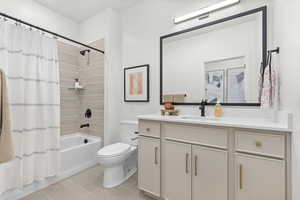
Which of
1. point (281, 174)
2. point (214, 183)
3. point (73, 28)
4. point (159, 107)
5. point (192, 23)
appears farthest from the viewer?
point (73, 28)

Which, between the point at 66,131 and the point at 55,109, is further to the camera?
the point at 66,131

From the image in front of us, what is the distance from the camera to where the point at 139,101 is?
2.37 meters

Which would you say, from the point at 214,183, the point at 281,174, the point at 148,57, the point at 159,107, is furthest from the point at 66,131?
the point at 281,174

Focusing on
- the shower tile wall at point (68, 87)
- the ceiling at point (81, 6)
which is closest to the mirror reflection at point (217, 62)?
the ceiling at point (81, 6)

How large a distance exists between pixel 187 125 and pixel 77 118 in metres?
2.42

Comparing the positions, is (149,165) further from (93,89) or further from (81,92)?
(81,92)

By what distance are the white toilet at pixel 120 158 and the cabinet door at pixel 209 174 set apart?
971 millimetres

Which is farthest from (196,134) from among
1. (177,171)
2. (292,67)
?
(292,67)

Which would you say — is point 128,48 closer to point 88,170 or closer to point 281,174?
point 88,170

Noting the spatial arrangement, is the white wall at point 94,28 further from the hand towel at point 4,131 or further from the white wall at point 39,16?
the hand towel at point 4,131

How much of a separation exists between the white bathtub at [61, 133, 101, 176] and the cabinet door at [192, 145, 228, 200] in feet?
5.82

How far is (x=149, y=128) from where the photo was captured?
5.45 feet

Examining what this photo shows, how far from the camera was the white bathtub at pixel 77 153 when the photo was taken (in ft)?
6.96

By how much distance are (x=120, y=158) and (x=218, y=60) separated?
170 cm
